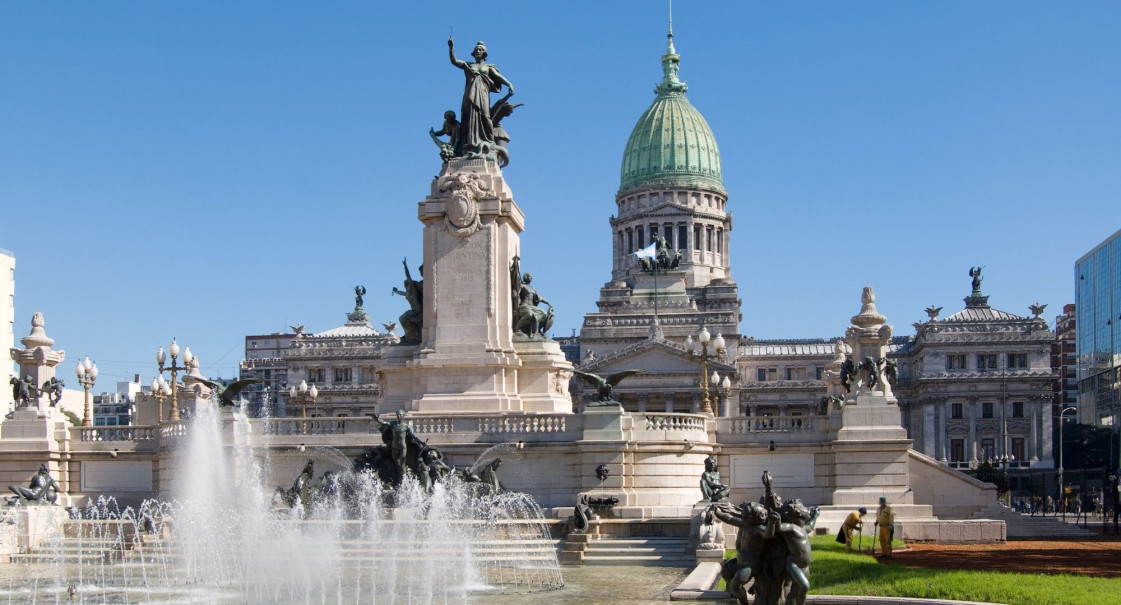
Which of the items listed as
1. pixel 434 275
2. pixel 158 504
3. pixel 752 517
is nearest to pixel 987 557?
pixel 752 517

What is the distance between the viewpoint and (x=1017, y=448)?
120 m

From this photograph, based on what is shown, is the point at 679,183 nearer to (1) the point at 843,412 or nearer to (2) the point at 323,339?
(2) the point at 323,339

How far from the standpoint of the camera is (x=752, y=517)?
18203mm

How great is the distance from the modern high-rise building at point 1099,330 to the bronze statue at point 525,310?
214ft

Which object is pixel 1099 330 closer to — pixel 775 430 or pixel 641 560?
pixel 775 430

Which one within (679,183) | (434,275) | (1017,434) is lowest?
(1017,434)

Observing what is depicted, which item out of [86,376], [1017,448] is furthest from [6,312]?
[1017,448]

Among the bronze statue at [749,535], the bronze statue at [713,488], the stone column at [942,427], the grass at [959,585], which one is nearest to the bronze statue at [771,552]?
the bronze statue at [749,535]

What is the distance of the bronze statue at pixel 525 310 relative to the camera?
139 ft

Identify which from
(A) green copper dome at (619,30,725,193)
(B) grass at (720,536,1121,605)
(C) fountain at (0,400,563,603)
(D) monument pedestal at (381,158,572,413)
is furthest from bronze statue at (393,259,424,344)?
(A) green copper dome at (619,30,725,193)

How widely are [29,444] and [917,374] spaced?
3942 inches

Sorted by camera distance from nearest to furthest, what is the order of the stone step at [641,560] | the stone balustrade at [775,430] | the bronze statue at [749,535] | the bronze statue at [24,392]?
the bronze statue at [749,535] → the stone step at [641,560] → the bronze statue at [24,392] → the stone balustrade at [775,430]

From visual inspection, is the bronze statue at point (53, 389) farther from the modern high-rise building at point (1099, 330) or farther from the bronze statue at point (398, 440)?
the modern high-rise building at point (1099, 330)

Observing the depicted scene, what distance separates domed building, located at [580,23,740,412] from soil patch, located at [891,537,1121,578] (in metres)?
90.8
